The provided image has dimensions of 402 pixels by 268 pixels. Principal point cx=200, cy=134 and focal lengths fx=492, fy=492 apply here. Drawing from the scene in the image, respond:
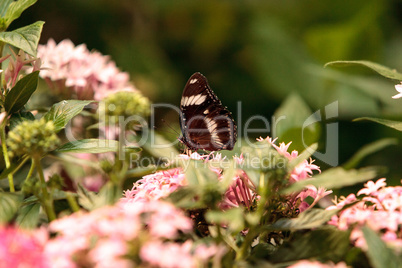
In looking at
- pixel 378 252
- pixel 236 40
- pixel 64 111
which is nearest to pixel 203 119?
pixel 64 111

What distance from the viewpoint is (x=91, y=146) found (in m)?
0.71

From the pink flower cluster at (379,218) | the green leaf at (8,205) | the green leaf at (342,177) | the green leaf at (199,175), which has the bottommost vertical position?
the pink flower cluster at (379,218)

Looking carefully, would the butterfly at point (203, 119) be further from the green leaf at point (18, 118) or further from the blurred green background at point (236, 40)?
the blurred green background at point (236, 40)

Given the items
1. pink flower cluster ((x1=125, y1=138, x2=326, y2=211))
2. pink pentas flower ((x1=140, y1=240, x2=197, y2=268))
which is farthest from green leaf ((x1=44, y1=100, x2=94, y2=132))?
pink pentas flower ((x1=140, y1=240, x2=197, y2=268))

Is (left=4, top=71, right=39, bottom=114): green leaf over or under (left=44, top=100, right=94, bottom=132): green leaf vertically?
over

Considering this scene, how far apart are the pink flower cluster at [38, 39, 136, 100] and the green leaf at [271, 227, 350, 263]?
703 mm

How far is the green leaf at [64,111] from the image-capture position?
0.72 metres

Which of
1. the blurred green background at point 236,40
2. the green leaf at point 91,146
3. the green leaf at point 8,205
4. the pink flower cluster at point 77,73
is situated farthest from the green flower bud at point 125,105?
the blurred green background at point 236,40

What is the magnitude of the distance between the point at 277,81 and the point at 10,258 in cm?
200

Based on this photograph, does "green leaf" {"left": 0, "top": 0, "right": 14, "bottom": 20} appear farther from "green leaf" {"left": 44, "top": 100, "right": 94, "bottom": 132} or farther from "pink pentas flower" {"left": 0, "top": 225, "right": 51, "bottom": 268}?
"pink pentas flower" {"left": 0, "top": 225, "right": 51, "bottom": 268}

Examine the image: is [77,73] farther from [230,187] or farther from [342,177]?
[342,177]

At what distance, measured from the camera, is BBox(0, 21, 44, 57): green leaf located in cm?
67

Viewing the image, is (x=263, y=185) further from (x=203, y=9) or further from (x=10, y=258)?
(x=203, y=9)

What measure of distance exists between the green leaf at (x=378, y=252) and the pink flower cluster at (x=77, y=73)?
80 centimetres
